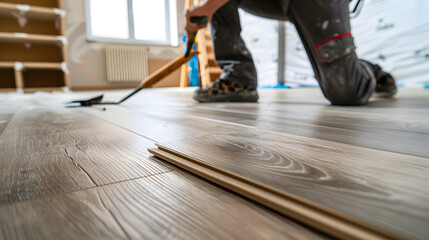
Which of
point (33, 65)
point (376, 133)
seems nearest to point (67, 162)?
point (376, 133)

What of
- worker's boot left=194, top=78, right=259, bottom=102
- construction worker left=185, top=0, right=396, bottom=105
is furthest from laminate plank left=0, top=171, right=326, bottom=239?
worker's boot left=194, top=78, right=259, bottom=102

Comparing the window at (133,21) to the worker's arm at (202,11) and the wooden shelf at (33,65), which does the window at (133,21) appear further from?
the worker's arm at (202,11)

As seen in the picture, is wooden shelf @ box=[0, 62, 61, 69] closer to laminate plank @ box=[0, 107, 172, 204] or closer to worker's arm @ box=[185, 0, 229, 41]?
worker's arm @ box=[185, 0, 229, 41]

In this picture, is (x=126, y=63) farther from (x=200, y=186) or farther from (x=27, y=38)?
(x=200, y=186)

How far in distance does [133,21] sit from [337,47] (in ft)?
15.5

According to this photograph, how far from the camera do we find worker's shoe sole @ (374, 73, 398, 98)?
1455 millimetres

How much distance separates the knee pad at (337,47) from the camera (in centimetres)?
103

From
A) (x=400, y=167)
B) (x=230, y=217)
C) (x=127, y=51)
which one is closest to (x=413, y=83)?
(x=400, y=167)

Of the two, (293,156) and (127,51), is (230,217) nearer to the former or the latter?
(293,156)

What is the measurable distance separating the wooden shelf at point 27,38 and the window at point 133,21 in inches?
31.8

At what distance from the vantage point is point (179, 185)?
26 cm

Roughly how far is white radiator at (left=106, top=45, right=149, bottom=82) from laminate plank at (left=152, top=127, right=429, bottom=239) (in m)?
4.74

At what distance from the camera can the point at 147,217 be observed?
0.66ft

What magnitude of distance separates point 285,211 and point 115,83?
16.7 ft
